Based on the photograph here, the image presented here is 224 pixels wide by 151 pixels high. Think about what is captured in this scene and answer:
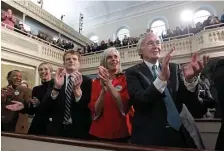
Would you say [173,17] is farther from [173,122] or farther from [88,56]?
[173,122]

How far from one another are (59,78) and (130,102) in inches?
27.7

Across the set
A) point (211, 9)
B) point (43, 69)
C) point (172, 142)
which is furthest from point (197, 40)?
point (172, 142)

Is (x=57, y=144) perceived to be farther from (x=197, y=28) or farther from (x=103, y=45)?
(x=103, y=45)

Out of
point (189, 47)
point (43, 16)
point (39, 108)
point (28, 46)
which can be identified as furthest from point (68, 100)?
point (43, 16)

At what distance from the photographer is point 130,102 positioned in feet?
5.31

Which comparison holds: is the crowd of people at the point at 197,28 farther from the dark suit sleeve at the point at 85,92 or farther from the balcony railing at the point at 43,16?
the dark suit sleeve at the point at 85,92

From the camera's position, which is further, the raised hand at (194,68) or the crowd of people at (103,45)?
the crowd of people at (103,45)

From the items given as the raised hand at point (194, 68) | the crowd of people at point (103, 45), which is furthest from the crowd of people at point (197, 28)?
the raised hand at point (194, 68)

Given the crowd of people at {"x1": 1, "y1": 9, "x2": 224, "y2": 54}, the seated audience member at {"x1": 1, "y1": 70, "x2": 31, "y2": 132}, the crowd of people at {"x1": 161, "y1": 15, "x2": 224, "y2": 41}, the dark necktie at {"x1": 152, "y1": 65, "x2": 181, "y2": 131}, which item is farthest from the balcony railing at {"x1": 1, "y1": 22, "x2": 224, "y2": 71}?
the dark necktie at {"x1": 152, "y1": 65, "x2": 181, "y2": 131}

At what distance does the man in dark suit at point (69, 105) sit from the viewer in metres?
1.85

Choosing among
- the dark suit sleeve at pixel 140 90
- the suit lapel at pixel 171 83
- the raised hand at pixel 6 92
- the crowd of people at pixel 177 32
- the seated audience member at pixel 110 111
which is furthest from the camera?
the crowd of people at pixel 177 32

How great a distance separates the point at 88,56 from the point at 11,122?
29.0 ft

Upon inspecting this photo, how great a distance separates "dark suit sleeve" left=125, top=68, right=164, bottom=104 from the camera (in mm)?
1334

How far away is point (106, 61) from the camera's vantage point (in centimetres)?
188
